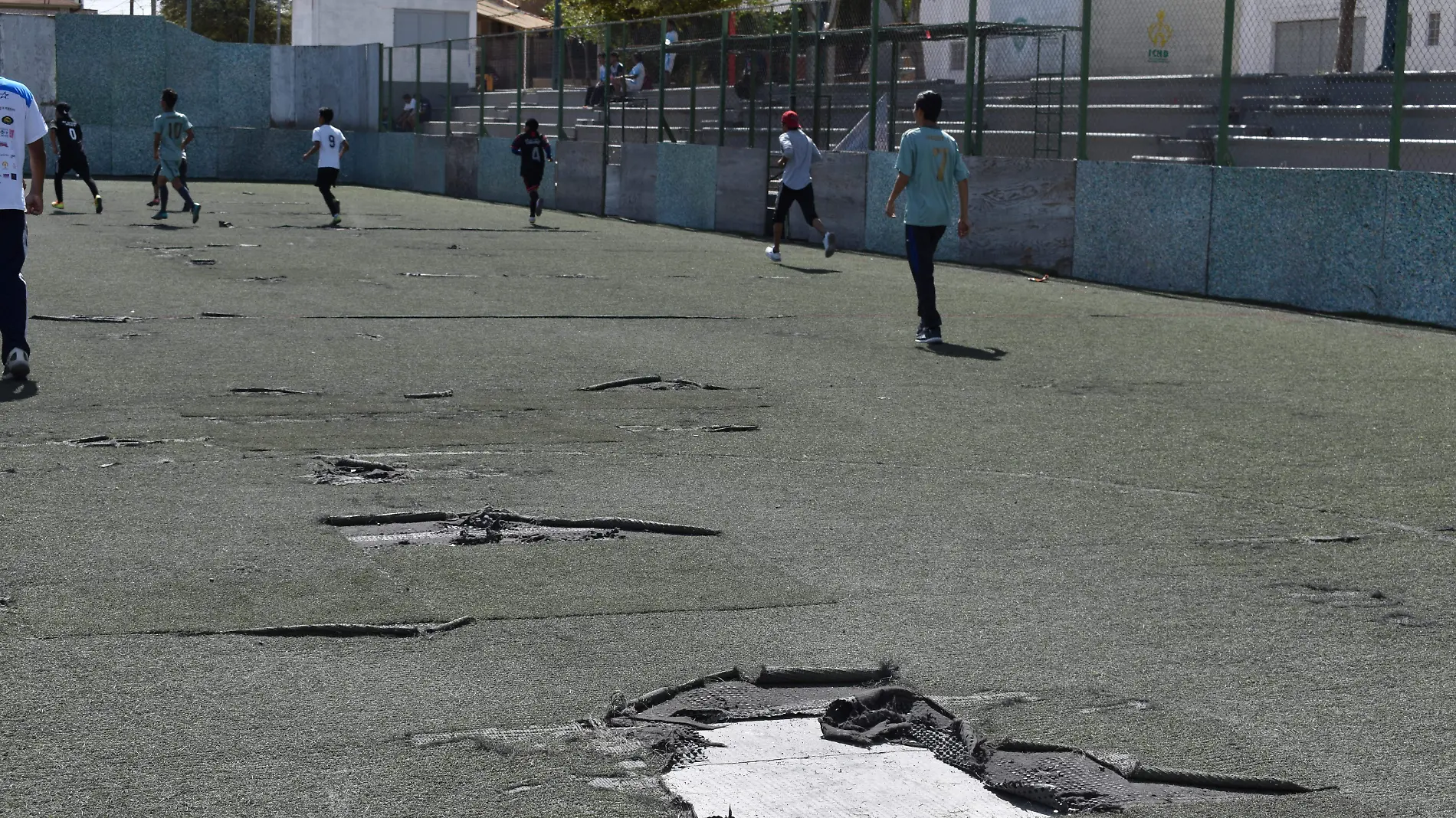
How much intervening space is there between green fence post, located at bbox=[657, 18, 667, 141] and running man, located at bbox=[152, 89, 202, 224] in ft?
26.2

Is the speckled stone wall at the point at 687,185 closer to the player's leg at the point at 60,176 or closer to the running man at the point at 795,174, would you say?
the running man at the point at 795,174

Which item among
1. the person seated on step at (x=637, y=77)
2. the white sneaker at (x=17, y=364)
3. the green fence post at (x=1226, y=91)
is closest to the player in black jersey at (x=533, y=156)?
the person seated on step at (x=637, y=77)

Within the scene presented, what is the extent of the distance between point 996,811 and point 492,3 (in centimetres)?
9377

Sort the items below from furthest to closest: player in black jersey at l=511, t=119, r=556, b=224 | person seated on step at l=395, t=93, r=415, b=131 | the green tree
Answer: the green tree → person seated on step at l=395, t=93, r=415, b=131 → player in black jersey at l=511, t=119, r=556, b=224

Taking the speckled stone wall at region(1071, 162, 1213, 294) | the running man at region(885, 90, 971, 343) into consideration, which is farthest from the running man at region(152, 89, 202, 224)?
the running man at region(885, 90, 971, 343)

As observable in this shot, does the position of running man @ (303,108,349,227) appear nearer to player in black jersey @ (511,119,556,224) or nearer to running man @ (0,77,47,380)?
player in black jersey @ (511,119,556,224)

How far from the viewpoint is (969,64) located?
22266 mm

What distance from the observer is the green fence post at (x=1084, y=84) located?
20.0 metres

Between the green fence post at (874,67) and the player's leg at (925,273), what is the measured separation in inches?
434

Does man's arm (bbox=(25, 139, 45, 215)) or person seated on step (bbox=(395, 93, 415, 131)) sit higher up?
person seated on step (bbox=(395, 93, 415, 131))

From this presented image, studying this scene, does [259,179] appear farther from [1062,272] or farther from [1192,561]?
[1192,561]

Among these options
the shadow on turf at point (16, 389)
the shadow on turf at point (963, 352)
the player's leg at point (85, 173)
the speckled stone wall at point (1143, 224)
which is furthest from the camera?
the player's leg at point (85, 173)

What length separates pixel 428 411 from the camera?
31.4ft

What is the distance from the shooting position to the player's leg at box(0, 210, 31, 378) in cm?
1030
